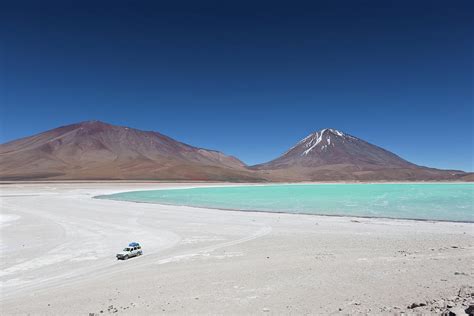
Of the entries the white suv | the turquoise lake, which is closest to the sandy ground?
the white suv

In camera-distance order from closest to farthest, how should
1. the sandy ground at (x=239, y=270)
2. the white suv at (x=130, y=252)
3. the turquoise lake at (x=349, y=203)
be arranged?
the sandy ground at (x=239, y=270)
the white suv at (x=130, y=252)
the turquoise lake at (x=349, y=203)

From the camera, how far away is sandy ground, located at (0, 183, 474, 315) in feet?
24.0

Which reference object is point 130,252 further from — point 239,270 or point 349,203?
point 349,203

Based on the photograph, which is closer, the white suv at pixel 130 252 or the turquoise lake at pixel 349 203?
the white suv at pixel 130 252

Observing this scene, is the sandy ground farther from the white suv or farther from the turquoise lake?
the turquoise lake

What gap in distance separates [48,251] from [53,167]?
160116 mm

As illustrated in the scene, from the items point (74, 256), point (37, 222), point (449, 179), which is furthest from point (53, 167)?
point (449, 179)

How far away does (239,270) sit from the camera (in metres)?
10.1

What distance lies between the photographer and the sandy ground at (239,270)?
24.0 ft

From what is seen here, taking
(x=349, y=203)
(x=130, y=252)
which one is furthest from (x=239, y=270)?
(x=349, y=203)

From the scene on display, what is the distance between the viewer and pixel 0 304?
7902 millimetres

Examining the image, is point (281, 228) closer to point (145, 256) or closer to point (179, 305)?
point (145, 256)

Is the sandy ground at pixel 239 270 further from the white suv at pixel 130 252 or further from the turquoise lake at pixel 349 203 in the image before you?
the turquoise lake at pixel 349 203

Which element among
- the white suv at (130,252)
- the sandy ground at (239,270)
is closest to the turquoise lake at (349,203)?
the sandy ground at (239,270)
